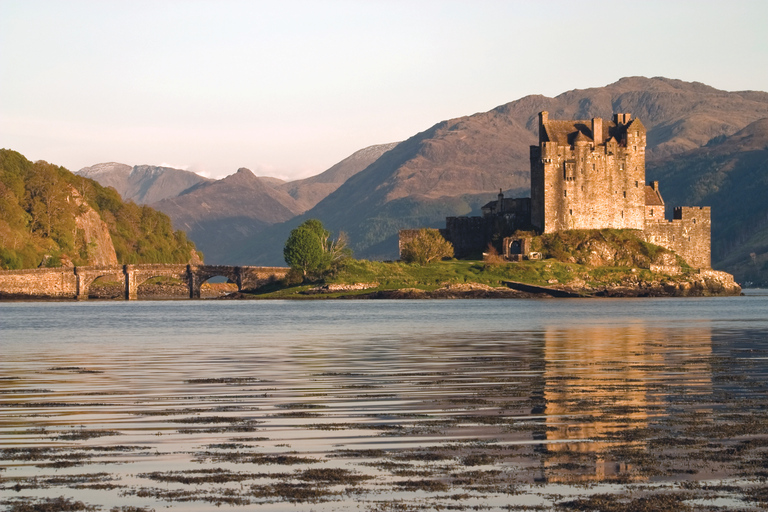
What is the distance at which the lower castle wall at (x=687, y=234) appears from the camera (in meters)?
153

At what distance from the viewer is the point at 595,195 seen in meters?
150

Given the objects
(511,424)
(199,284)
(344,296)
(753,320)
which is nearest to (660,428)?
(511,424)

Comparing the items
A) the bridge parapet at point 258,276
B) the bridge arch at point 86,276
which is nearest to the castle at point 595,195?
the bridge parapet at point 258,276

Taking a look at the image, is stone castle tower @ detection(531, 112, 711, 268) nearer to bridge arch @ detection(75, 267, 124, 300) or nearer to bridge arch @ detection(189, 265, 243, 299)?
bridge arch @ detection(189, 265, 243, 299)

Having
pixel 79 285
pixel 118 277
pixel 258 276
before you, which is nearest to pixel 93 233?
pixel 118 277

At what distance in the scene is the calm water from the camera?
16625 millimetres

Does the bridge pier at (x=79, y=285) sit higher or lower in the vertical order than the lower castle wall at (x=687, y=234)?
lower

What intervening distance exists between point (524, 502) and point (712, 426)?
326 inches

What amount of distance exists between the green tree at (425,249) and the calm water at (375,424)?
103911mm

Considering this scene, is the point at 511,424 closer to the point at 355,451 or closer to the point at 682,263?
the point at 355,451

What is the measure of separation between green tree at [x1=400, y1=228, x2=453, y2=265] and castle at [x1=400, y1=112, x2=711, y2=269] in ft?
24.4

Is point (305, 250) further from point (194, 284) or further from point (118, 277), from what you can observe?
point (118, 277)

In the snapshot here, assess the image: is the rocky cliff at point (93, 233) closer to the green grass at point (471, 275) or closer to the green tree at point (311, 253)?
the green tree at point (311, 253)

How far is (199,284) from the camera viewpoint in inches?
6885
